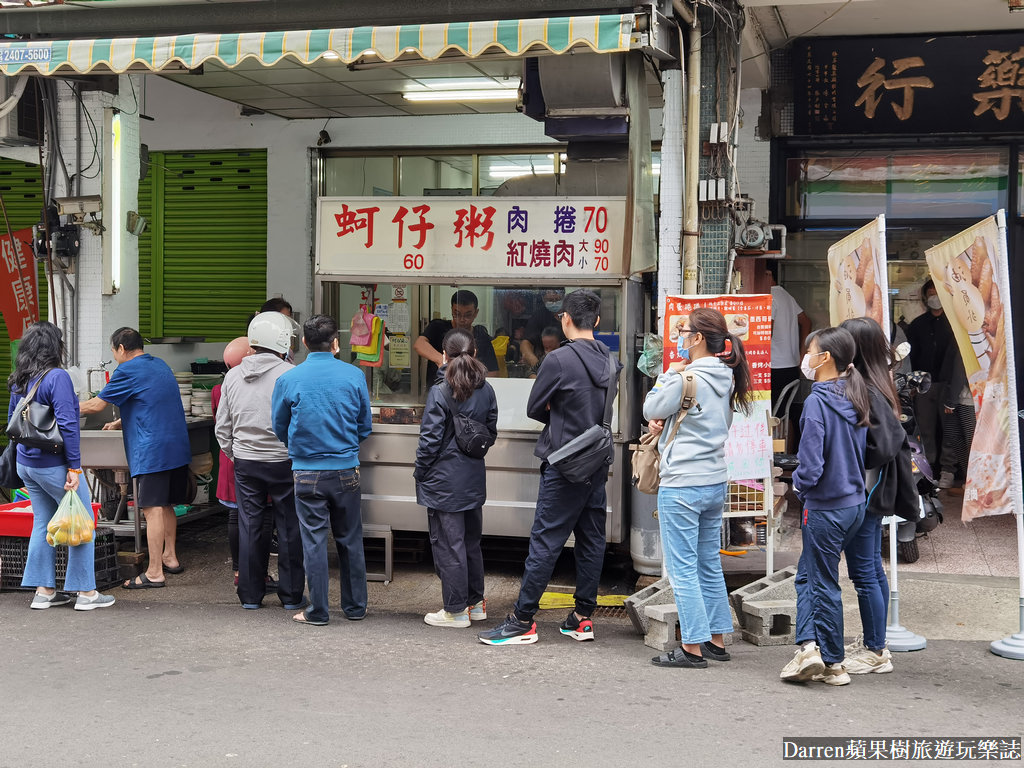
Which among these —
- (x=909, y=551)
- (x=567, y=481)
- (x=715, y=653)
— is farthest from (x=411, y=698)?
(x=909, y=551)

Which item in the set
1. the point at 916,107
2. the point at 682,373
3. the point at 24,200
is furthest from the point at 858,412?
the point at 24,200

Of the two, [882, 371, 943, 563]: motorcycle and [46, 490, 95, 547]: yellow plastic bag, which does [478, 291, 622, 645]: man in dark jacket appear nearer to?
[882, 371, 943, 563]: motorcycle

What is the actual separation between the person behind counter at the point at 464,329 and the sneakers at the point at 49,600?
283 cm

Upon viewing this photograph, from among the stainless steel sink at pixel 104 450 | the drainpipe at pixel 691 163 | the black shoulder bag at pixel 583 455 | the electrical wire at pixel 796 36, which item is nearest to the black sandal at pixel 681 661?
the black shoulder bag at pixel 583 455

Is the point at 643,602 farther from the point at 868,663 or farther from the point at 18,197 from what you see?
the point at 18,197

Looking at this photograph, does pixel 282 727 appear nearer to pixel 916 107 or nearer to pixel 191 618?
pixel 191 618

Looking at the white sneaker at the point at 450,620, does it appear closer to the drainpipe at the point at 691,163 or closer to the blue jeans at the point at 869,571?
the blue jeans at the point at 869,571

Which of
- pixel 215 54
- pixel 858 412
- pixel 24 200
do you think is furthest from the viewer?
pixel 24 200

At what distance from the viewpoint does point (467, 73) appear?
8836 mm

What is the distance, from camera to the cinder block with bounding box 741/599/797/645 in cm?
571

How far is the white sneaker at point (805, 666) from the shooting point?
4875 mm

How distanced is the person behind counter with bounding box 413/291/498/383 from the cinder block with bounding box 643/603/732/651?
2.44 meters

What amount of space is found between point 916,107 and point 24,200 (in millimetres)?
9421

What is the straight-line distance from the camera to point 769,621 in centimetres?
572
